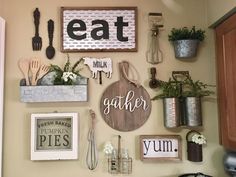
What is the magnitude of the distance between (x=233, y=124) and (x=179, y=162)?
16.3 inches

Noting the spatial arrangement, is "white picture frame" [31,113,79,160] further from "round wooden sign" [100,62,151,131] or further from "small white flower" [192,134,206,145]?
"small white flower" [192,134,206,145]

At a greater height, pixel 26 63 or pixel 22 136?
pixel 26 63

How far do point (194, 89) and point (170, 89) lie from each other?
5.7 inches

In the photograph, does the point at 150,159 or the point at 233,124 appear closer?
the point at 233,124

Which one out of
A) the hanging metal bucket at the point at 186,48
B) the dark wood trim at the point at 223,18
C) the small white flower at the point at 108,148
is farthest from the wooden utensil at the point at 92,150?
the dark wood trim at the point at 223,18

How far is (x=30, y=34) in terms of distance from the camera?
1.82 metres

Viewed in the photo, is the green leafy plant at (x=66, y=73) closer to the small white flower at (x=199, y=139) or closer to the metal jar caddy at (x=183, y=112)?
the metal jar caddy at (x=183, y=112)

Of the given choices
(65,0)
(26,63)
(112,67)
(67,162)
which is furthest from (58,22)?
(67,162)

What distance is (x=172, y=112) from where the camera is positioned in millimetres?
1712

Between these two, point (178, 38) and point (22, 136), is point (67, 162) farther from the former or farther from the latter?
point (178, 38)

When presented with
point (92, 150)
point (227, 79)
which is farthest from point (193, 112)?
point (92, 150)

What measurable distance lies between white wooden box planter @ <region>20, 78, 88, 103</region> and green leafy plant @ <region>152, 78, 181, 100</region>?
0.47 metres

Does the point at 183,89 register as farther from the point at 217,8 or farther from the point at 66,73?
the point at 66,73

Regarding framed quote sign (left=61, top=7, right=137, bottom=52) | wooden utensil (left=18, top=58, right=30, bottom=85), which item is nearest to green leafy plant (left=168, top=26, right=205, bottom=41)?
framed quote sign (left=61, top=7, right=137, bottom=52)
